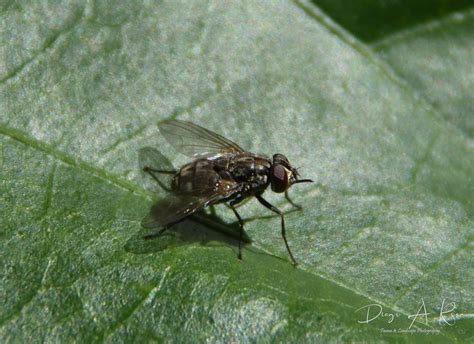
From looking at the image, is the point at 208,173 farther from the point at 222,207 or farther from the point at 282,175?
the point at 282,175

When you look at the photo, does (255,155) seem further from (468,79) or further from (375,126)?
(468,79)

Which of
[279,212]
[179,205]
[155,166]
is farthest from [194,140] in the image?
[279,212]

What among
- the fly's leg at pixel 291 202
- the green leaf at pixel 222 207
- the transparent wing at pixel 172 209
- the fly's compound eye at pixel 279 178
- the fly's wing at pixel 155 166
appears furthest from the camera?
the fly's leg at pixel 291 202

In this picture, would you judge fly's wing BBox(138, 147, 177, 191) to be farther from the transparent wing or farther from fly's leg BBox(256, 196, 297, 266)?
fly's leg BBox(256, 196, 297, 266)

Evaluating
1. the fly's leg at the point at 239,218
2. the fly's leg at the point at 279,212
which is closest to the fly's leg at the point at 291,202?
the fly's leg at the point at 279,212

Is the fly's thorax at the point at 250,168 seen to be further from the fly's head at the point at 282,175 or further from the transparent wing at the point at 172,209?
the transparent wing at the point at 172,209

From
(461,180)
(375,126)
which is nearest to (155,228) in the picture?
(375,126)
